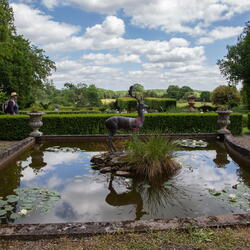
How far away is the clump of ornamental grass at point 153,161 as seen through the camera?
4.46 metres

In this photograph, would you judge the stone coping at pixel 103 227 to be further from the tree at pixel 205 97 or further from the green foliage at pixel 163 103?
the tree at pixel 205 97

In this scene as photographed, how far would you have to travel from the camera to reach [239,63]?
2544 cm

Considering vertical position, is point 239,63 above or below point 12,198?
above

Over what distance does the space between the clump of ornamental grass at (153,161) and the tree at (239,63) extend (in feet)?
74.7

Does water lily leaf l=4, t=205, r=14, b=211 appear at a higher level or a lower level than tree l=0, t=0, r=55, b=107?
lower

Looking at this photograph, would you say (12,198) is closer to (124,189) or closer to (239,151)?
(124,189)

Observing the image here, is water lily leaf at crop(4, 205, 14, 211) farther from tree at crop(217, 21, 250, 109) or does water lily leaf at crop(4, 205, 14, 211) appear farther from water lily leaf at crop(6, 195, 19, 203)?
tree at crop(217, 21, 250, 109)

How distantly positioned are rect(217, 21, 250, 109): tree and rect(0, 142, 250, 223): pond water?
21478 millimetres

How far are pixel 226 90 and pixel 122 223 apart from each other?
116 ft

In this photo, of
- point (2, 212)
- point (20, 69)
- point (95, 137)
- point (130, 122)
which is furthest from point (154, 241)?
point (20, 69)

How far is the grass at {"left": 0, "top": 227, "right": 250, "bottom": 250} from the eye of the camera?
7.22 ft

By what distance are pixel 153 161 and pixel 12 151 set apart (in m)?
3.61

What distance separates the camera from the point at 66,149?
6.98m

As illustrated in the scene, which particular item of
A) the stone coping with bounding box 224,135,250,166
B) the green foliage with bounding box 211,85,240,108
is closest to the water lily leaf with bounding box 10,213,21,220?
the stone coping with bounding box 224,135,250,166
